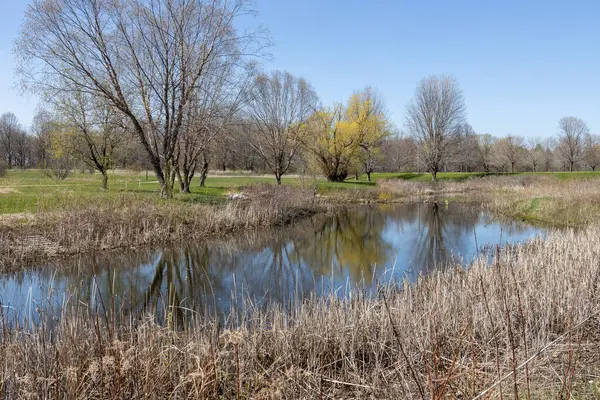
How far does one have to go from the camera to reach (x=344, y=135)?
34906 millimetres

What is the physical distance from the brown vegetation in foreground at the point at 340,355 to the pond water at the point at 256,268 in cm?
54

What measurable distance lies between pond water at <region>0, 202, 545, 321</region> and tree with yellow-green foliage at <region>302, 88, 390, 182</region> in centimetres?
1822

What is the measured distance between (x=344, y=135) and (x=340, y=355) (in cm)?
3184

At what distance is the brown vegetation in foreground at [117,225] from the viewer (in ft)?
32.6

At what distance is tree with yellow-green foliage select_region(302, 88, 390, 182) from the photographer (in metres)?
34.9

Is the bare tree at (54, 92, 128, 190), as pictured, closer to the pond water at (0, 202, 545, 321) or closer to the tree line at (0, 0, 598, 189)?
the tree line at (0, 0, 598, 189)

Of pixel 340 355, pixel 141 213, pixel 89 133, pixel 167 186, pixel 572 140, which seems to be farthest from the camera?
pixel 572 140

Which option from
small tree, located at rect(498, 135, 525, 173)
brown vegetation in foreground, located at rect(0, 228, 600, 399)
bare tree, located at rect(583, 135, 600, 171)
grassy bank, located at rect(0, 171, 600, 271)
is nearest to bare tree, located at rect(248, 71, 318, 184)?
grassy bank, located at rect(0, 171, 600, 271)

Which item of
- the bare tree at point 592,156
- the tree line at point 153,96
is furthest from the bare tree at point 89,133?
the bare tree at point 592,156

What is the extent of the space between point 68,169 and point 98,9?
989 centimetres

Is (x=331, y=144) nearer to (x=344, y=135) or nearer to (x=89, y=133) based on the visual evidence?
(x=344, y=135)

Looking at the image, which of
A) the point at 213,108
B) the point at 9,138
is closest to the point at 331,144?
the point at 213,108

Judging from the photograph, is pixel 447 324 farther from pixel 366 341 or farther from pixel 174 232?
pixel 174 232

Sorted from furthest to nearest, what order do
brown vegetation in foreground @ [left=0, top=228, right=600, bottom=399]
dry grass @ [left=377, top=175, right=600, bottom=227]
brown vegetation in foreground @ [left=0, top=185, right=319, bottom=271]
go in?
1. dry grass @ [left=377, top=175, right=600, bottom=227]
2. brown vegetation in foreground @ [left=0, top=185, right=319, bottom=271]
3. brown vegetation in foreground @ [left=0, top=228, right=600, bottom=399]
